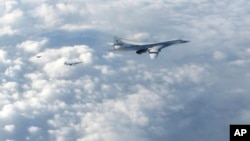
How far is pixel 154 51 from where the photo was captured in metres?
99.3

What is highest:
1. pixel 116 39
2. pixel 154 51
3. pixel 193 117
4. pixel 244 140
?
pixel 193 117

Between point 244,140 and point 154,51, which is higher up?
point 154,51

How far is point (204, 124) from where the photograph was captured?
195 metres

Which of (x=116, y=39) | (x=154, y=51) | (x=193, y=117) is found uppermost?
(x=193, y=117)

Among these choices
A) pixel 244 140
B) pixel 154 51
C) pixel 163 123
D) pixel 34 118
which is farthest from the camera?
pixel 163 123

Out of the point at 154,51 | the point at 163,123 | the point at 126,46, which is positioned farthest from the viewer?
the point at 163,123

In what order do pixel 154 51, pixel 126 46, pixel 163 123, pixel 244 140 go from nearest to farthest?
pixel 244 140
pixel 154 51
pixel 126 46
pixel 163 123

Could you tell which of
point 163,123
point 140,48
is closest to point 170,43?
point 140,48

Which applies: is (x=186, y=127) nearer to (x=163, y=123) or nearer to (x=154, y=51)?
(x=163, y=123)

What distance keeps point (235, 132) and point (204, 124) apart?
155223mm

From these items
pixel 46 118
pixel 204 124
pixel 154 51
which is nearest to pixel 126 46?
pixel 154 51

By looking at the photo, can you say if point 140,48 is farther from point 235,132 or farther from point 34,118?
point 34,118

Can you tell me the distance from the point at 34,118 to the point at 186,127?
74.3 m

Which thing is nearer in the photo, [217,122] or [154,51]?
[154,51]
